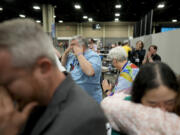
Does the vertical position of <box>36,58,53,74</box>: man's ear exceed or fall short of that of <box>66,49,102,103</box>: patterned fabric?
it exceeds it

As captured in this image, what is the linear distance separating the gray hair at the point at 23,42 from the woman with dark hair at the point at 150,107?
44 centimetres

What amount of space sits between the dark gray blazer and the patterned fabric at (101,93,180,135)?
0.18 m

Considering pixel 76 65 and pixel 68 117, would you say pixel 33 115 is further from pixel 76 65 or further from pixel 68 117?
pixel 76 65

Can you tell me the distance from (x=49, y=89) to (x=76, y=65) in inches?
61.0

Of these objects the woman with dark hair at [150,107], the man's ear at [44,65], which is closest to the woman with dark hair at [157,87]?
the woman with dark hair at [150,107]

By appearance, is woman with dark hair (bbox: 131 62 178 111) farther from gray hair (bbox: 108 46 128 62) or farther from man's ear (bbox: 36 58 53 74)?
gray hair (bbox: 108 46 128 62)

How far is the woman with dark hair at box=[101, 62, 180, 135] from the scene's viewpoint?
660 mm

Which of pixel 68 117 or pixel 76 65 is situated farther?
pixel 76 65

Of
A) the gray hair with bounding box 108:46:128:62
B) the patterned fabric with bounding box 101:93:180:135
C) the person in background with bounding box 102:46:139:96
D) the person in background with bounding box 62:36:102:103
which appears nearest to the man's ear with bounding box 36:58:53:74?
the patterned fabric with bounding box 101:93:180:135

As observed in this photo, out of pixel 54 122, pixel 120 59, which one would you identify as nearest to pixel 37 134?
pixel 54 122

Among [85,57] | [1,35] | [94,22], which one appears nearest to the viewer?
[1,35]

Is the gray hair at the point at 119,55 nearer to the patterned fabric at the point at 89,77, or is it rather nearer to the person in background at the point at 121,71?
the person in background at the point at 121,71

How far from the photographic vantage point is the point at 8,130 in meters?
0.54

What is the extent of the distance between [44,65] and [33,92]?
10cm
